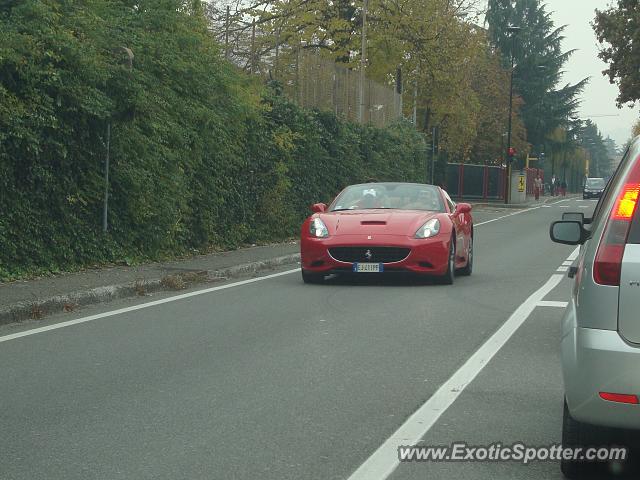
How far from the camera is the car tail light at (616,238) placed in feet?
15.9

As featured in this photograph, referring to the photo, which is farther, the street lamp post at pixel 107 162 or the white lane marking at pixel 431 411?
the street lamp post at pixel 107 162

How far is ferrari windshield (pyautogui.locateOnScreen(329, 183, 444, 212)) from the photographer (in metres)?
16.3

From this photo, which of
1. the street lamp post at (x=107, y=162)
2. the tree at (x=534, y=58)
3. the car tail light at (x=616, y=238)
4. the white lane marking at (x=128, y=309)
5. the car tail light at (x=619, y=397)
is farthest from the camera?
the tree at (x=534, y=58)

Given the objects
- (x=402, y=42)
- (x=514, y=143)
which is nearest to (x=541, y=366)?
(x=402, y=42)

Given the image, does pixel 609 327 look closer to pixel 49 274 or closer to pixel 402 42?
pixel 49 274

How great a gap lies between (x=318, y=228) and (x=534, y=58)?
9332 centimetres

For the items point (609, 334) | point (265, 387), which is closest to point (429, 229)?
point (265, 387)

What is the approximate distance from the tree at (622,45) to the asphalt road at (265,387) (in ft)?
112

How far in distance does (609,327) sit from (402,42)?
156ft

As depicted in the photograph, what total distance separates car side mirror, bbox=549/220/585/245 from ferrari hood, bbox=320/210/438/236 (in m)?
7.99

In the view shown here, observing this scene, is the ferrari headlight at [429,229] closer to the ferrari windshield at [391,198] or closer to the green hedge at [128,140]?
the ferrari windshield at [391,198]

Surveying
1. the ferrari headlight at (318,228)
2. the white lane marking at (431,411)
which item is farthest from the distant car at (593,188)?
the white lane marking at (431,411)

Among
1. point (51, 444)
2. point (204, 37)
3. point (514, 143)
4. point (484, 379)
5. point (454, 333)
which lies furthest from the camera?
point (514, 143)

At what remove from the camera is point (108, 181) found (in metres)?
16.2
